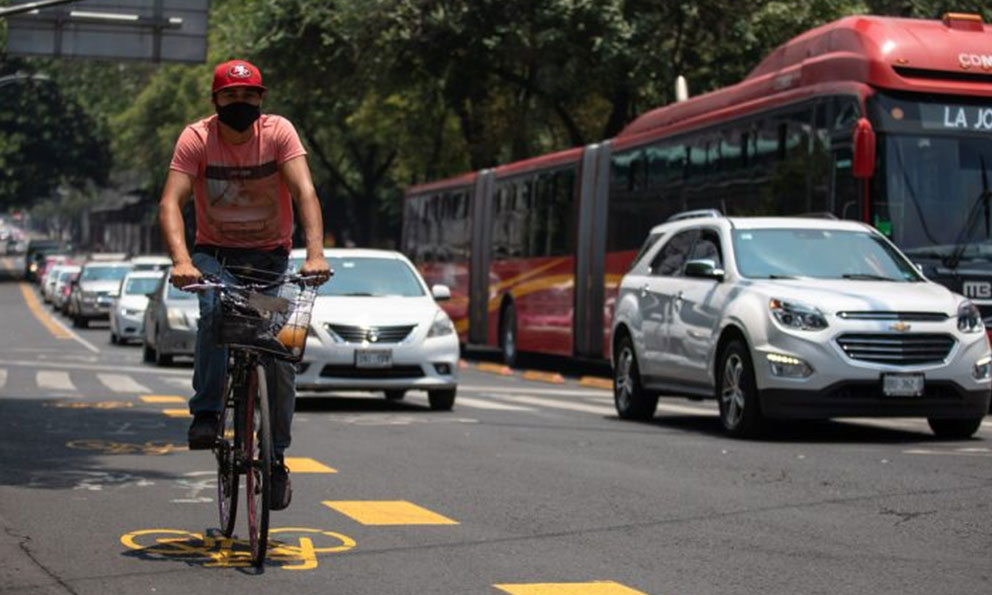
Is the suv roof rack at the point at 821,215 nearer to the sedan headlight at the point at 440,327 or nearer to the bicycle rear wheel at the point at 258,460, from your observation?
the sedan headlight at the point at 440,327

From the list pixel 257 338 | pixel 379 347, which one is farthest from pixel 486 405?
pixel 257 338

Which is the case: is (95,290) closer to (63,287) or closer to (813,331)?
(63,287)

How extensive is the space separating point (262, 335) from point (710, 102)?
55.9 ft

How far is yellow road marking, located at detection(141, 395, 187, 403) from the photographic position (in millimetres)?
19962

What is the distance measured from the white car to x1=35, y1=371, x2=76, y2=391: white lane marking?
15.3 feet

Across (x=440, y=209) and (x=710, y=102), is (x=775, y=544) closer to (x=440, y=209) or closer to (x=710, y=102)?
(x=710, y=102)

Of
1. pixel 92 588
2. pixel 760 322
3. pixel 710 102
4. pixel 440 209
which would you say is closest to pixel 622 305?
pixel 760 322

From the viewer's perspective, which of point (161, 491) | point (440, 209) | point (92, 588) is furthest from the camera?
point (440, 209)

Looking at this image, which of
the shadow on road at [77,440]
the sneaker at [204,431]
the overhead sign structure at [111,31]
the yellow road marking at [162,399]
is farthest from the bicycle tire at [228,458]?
the overhead sign structure at [111,31]

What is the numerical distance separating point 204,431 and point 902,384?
726cm

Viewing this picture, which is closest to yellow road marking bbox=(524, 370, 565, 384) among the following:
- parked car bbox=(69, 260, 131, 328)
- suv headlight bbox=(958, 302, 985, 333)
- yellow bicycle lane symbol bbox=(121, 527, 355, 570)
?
suv headlight bbox=(958, 302, 985, 333)

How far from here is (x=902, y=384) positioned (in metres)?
14.7

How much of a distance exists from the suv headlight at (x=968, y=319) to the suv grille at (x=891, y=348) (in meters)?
0.26

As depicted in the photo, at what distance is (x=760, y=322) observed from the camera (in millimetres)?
14883
